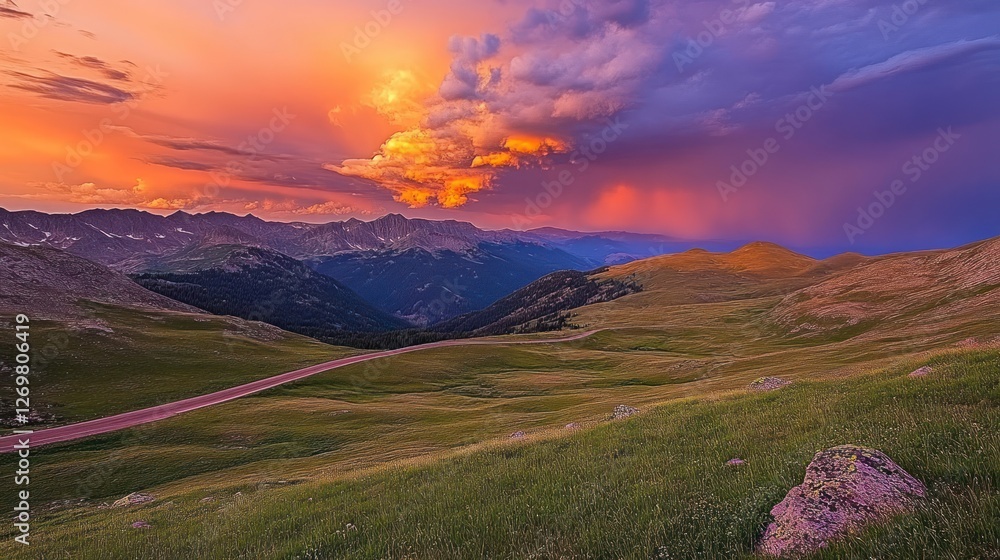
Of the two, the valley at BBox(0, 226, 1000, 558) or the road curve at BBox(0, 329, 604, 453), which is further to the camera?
the road curve at BBox(0, 329, 604, 453)

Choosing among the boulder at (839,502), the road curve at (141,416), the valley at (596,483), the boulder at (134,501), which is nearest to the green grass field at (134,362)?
the road curve at (141,416)

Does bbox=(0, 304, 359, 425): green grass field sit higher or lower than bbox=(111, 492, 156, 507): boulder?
higher

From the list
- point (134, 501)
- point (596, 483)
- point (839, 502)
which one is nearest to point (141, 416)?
point (134, 501)

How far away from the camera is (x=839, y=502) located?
5609mm

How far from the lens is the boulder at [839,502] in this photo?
205 inches

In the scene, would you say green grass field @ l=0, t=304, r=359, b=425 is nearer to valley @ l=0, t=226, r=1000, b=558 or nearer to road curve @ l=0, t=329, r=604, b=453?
road curve @ l=0, t=329, r=604, b=453

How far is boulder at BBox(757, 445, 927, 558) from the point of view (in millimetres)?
5211

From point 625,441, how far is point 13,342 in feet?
390

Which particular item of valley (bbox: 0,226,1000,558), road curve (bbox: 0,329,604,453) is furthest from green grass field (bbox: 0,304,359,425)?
valley (bbox: 0,226,1000,558)

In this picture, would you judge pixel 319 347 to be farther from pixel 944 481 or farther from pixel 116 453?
pixel 944 481

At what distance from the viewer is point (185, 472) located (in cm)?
4088

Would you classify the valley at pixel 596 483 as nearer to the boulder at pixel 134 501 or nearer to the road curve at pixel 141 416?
the boulder at pixel 134 501

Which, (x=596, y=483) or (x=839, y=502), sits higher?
(x=839, y=502)

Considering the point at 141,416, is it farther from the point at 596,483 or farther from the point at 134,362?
the point at 596,483
